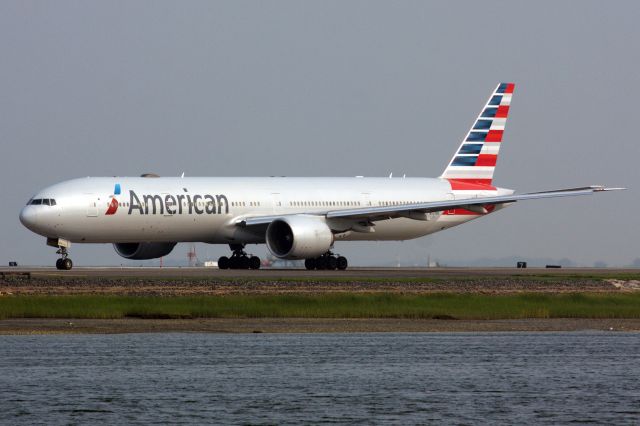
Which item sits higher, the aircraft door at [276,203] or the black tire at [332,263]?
the aircraft door at [276,203]

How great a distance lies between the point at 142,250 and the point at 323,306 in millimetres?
23579

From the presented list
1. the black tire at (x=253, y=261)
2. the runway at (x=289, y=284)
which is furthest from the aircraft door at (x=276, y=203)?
the runway at (x=289, y=284)

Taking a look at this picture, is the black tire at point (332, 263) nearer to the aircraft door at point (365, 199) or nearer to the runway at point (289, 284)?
the aircraft door at point (365, 199)

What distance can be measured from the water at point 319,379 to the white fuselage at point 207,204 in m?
23.4

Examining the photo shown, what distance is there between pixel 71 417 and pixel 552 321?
25590mm

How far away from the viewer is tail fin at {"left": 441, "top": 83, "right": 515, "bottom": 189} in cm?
7888

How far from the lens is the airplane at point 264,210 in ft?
212

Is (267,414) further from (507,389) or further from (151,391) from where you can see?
(507,389)

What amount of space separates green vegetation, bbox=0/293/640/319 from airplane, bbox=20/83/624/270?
14932 mm

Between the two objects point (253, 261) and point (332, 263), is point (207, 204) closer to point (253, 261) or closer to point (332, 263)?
point (253, 261)

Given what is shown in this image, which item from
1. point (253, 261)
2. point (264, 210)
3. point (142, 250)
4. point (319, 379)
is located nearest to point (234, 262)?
point (253, 261)

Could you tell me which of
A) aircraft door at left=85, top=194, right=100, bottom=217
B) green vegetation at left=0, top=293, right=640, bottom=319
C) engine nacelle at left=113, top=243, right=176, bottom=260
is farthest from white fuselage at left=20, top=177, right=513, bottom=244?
green vegetation at left=0, top=293, right=640, bottom=319

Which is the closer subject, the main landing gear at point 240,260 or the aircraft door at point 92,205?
the aircraft door at point 92,205

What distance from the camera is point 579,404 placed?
28719 millimetres
